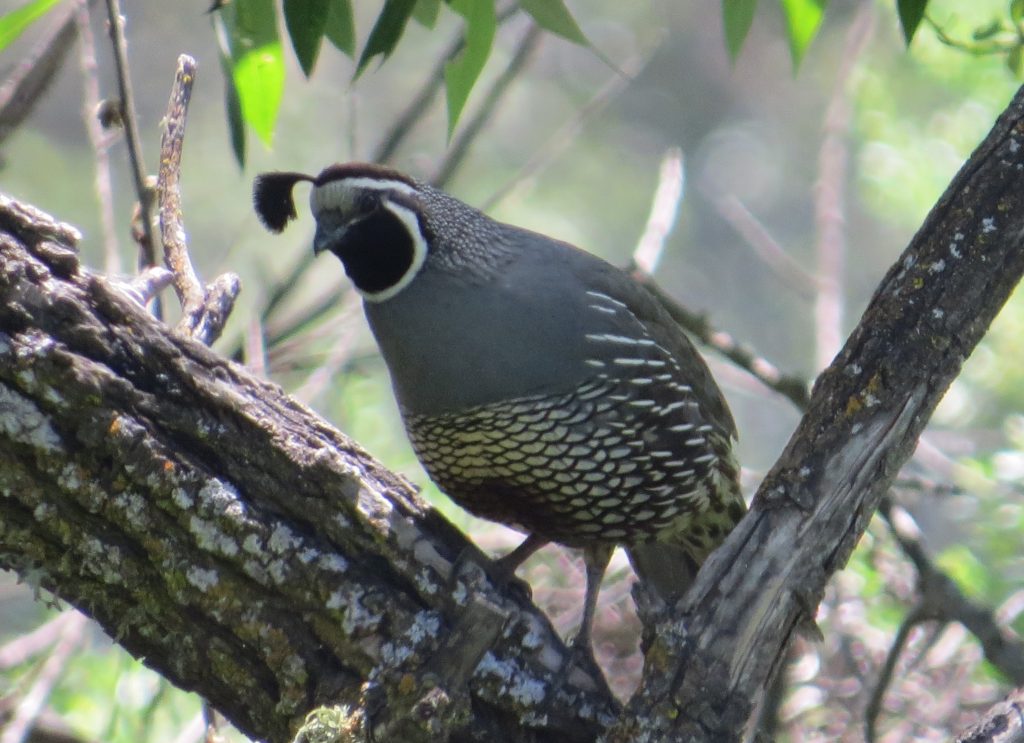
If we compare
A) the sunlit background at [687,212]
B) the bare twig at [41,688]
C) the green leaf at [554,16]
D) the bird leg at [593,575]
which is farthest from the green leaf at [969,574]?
the bare twig at [41,688]

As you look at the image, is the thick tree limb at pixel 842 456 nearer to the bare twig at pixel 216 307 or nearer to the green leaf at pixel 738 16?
the green leaf at pixel 738 16

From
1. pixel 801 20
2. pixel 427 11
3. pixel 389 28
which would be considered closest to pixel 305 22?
pixel 389 28

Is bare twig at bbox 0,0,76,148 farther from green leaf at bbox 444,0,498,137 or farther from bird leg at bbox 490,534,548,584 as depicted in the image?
bird leg at bbox 490,534,548,584

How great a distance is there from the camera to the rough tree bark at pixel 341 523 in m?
2.11

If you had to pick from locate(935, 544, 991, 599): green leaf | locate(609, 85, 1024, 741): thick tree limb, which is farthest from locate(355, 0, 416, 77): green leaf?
locate(935, 544, 991, 599): green leaf

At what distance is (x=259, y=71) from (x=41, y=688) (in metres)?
1.58

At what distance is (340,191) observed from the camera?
113 inches

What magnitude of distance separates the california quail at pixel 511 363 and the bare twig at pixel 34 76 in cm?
66

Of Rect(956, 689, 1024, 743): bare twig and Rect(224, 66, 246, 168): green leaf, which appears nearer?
Rect(956, 689, 1024, 743): bare twig

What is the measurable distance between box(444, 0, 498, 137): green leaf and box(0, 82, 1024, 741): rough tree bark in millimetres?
603

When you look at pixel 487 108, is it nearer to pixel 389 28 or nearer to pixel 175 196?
pixel 175 196

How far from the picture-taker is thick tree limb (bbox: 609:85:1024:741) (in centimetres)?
219

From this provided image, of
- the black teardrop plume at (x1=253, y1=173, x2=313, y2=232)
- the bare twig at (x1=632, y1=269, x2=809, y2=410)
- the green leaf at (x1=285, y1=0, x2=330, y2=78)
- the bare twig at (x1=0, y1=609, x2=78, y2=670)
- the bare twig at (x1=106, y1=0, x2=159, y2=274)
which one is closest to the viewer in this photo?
the green leaf at (x1=285, y1=0, x2=330, y2=78)

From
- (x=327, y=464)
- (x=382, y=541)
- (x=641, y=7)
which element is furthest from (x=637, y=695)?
(x=641, y=7)
